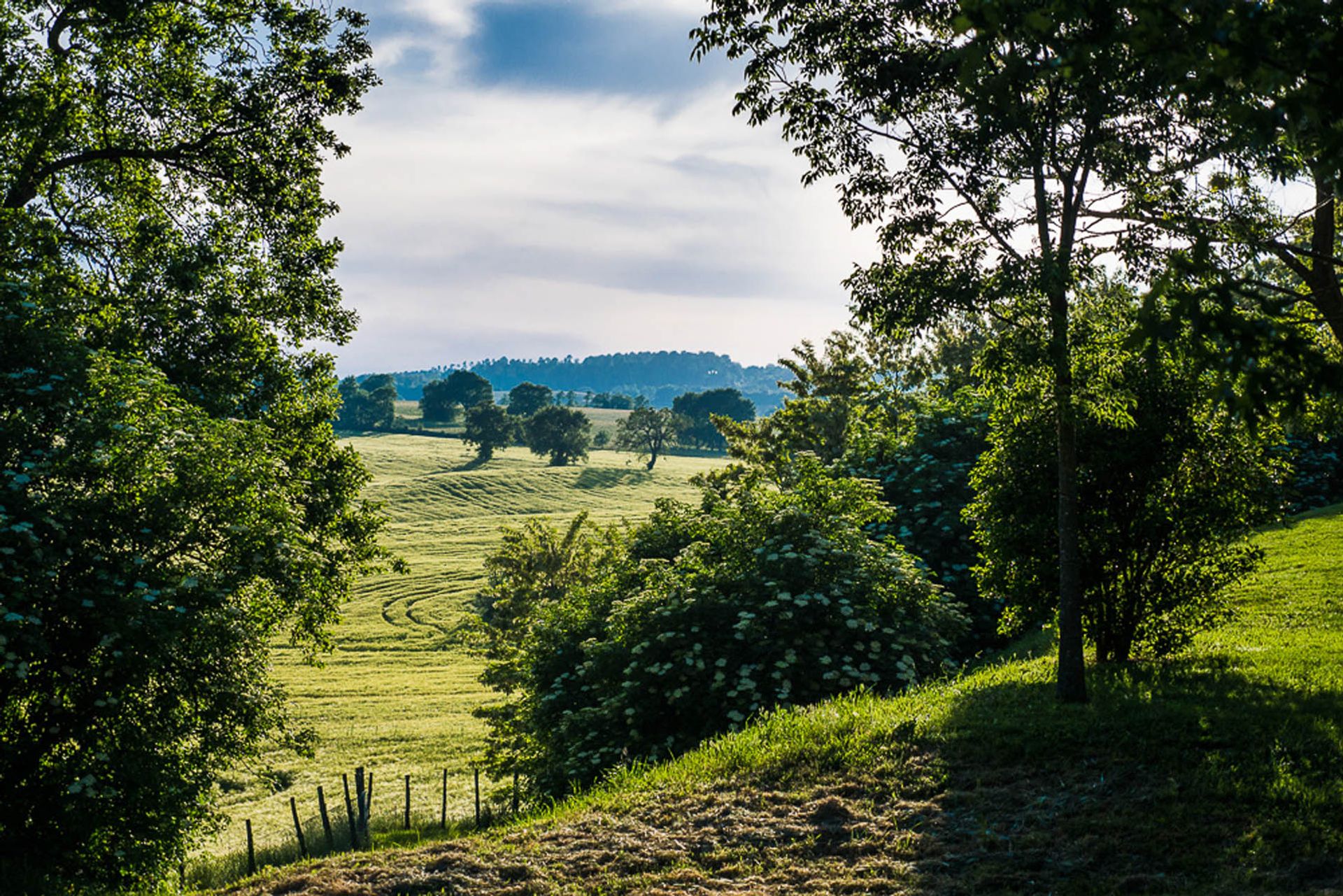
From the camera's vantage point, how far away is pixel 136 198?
19328 millimetres

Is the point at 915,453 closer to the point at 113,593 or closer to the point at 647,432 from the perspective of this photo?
the point at 113,593

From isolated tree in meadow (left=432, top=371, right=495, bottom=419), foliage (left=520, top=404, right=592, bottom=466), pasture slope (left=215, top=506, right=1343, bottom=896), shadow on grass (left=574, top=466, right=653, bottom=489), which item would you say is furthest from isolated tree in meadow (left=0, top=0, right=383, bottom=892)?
isolated tree in meadow (left=432, top=371, right=495, bottom=419)

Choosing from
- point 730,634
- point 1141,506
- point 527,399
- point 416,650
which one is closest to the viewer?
point 1141,506

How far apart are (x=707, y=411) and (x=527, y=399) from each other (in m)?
35.5

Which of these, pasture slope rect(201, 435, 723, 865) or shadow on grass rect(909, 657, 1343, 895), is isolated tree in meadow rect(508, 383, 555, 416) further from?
shadow on grass rect(909, 657, 1343, 895)

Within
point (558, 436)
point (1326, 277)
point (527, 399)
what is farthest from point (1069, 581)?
point (527, 399)

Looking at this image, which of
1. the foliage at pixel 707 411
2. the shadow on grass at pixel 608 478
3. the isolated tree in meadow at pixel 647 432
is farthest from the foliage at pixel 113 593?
the foliage at pixel 707 411

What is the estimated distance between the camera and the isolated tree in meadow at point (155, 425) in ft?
34.0

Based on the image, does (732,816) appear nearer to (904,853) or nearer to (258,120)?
(904,853)

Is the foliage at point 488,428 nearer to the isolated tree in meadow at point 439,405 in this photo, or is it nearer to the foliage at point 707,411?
the foliage at point 707,411

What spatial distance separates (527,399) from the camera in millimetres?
174750

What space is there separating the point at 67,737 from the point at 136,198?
13.0 meters

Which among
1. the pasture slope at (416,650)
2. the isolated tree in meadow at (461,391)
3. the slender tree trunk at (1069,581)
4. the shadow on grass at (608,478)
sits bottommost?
the pasture slope at (416,650)

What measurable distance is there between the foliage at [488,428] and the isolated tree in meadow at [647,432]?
17556 mm
